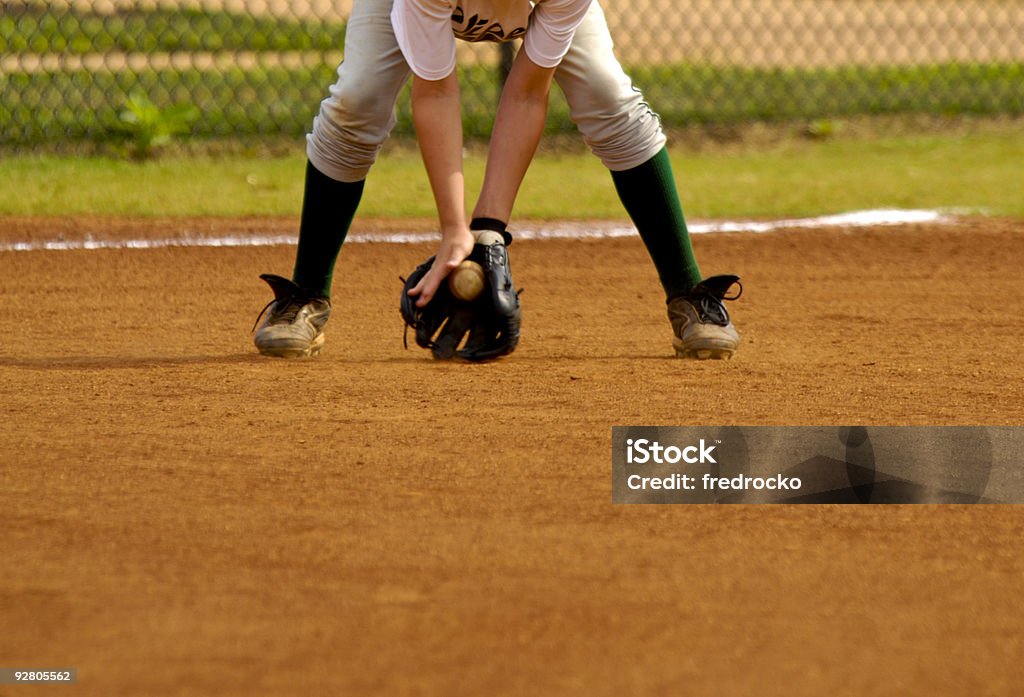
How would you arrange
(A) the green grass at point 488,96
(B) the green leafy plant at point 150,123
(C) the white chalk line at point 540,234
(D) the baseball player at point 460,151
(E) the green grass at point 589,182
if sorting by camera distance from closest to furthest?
(D) the baseball player at point 460,151 < (C) the white chalk line at point 540,234 < (E) the green grass at point 589,182 < (B) the green leafy plant at point 150,123 < (A) the green grass at point 488,96

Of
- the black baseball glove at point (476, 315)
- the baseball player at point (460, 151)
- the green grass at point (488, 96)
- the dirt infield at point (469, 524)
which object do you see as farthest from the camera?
the green grass at point (488, 96)

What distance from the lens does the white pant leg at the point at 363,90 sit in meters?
3.29

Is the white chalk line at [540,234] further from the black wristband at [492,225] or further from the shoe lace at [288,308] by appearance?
the black wristband at [492,225]

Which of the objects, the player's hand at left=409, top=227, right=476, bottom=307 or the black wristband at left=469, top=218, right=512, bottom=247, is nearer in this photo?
the player's hand at left=409, top=227, right=476, bottom=307

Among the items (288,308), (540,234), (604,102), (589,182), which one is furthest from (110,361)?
(589,182)

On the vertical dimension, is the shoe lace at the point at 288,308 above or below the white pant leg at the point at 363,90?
below

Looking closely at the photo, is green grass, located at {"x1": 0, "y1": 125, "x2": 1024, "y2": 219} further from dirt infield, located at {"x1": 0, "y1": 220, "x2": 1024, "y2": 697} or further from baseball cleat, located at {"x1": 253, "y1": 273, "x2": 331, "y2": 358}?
baseball cleat, located at {"x1": 253, "y1": 273, "x2": 331, "y2": 358}

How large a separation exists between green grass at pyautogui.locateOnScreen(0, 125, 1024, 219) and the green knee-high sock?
2.02 metres

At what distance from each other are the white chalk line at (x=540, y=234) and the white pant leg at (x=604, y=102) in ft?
5.43

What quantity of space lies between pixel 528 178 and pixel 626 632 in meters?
4.72

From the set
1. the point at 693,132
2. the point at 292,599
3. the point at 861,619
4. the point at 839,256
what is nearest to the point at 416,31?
the point at 292,599

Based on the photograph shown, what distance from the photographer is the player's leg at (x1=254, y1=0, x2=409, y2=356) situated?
3.30m

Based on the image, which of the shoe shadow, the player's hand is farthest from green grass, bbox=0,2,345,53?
the player's hand

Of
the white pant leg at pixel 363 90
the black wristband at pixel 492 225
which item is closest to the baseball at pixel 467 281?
the black wristband at pixel 492 225
